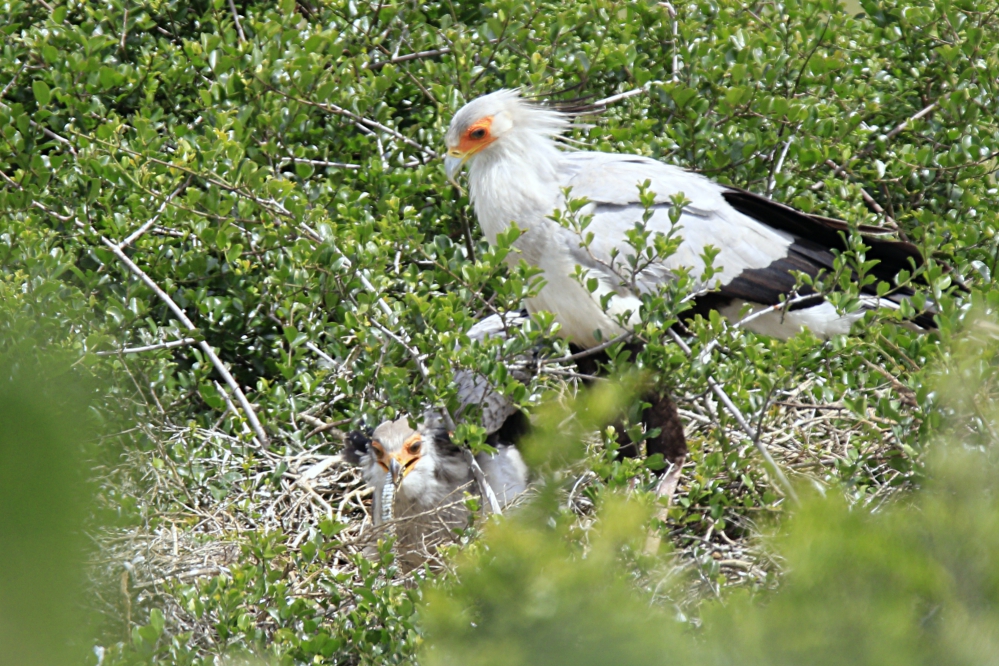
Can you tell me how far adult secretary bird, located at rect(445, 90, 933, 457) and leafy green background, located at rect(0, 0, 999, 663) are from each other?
0.58 ft

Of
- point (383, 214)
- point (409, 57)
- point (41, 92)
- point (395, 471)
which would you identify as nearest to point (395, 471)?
point (395, 471)

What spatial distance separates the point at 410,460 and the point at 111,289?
1275 millimetres

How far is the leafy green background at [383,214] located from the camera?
3086 mm

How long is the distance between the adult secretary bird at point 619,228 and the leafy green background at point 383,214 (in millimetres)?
176

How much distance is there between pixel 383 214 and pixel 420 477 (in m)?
1.00

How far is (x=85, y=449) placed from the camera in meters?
0.50

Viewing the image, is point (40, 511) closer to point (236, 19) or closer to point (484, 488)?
point (484, 488)

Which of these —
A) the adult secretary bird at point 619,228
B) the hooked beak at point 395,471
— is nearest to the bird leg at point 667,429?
the adult secretary bird at point 619,228

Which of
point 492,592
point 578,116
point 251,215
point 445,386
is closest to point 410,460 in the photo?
point 445,386

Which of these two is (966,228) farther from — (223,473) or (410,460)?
(223,473)

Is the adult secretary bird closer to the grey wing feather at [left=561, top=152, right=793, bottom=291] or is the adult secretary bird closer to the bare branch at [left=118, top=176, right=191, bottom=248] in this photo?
the grey wing feather at [left=561, top=152, right=793, bottom=291]

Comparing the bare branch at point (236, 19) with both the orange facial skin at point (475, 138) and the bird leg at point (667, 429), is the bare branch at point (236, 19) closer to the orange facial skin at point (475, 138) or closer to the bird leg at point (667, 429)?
the orange facial skin at point (475, 138)

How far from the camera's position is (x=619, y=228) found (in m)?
3.80

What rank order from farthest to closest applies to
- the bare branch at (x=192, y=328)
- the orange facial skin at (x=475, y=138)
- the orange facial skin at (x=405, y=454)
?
1. the orange facial skin at (x=475, y=138)
2. the orange facial skin at (x=405, y=454)
3. the bare branch at (x=192, y=328)
